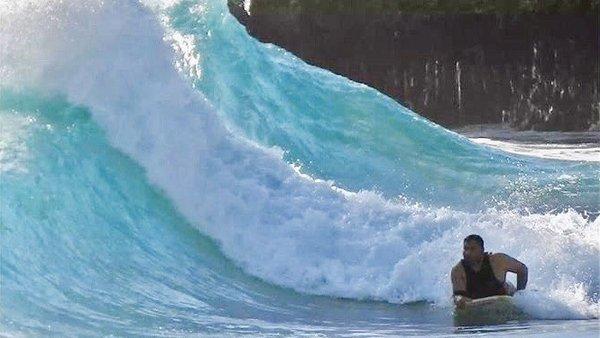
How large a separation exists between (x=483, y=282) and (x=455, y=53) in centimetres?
2009

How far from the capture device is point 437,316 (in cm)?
934

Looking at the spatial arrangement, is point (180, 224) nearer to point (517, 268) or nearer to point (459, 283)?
point (459, 283)

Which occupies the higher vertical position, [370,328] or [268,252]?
[268,252]

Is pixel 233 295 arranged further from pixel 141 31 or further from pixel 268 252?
pixel 141 31

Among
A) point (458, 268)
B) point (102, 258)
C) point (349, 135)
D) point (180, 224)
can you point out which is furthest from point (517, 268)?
point (349, 135)

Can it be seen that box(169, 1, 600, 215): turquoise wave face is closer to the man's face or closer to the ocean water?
the ocean water

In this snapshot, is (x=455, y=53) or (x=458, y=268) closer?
(x=458, y=268)

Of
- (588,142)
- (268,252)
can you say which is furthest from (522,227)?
(588,142)

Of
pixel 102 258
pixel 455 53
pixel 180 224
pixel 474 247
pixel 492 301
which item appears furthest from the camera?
pixel 455 53

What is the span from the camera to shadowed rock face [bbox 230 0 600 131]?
2820 centimetres

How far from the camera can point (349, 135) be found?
52.7ft

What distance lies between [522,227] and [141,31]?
3610 mm

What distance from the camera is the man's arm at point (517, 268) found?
9.13 meters

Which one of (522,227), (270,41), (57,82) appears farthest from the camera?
(270,41)
